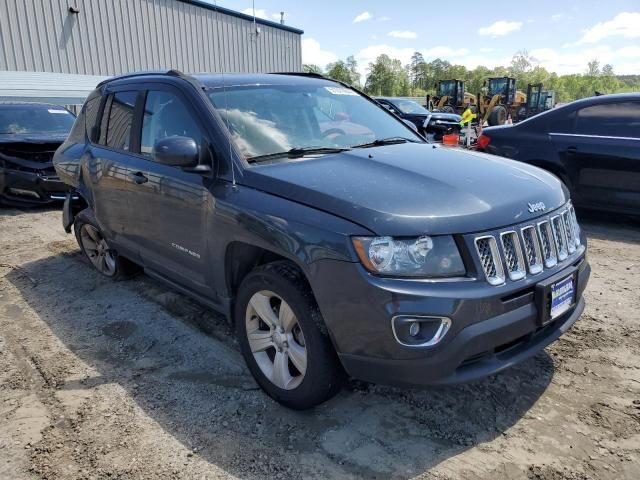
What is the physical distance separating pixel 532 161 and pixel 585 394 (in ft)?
14.8

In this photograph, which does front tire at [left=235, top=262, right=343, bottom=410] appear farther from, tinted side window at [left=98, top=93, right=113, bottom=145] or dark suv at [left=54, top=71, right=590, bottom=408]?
tinted side window at [left=98, top=93, right=113, bottom=145]

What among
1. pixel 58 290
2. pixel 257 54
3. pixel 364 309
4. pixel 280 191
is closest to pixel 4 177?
pixel 58 290

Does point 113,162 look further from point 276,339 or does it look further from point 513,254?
point 513,254

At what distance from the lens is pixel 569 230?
2910mm

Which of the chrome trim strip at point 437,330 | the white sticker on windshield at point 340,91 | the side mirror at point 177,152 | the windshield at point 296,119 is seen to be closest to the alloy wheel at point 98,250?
the side mirror at point 177,152

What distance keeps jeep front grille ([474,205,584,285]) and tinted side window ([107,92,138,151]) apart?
2911mm

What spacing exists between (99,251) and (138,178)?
1.69m

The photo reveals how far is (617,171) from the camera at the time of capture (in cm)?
601

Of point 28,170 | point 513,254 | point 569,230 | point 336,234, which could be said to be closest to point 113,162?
point 336,234

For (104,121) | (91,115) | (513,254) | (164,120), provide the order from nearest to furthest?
1. (513,254)
2. (164,120)
3. (104,121)
4. (91,115)

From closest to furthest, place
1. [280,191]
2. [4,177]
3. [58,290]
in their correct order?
[280,191], [58,290], [4,177]

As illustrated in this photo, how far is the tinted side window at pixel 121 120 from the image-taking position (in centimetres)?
398

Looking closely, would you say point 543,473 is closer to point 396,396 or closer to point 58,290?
point 396,396

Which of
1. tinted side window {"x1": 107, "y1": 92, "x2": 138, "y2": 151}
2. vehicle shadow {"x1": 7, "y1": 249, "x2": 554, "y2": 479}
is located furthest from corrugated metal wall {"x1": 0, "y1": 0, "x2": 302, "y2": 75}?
vehicle shadow {"x1": 7, "y1": 249, "x2": 554, "y2": 479}
